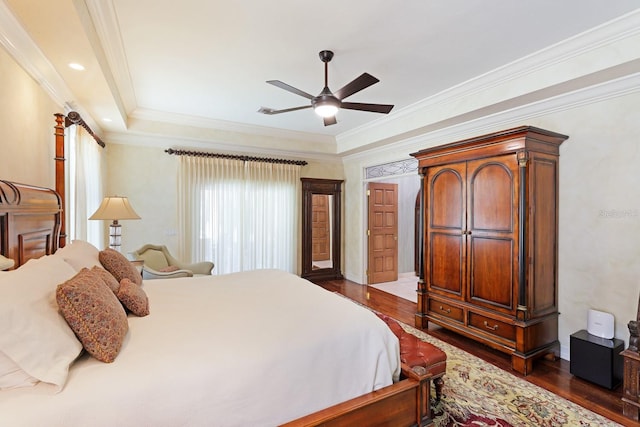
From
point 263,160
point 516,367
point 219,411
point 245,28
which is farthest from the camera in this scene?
point 263,160

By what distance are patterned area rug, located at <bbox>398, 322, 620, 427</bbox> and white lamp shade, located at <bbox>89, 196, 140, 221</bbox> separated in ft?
11.6

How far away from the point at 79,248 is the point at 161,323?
40.2 inches

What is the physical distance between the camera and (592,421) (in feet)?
6.74

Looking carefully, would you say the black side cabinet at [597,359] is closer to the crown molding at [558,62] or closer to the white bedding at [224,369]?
the white bedding at [224,369]

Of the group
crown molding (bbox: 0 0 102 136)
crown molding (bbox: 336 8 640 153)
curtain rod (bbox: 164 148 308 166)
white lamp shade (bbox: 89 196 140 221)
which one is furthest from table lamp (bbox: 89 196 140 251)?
crown molding (bbox: 336 8 640 153)

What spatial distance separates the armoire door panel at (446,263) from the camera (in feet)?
10.8

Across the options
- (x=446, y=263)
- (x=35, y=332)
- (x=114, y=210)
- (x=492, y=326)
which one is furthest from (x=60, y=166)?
(x=492, y=326)

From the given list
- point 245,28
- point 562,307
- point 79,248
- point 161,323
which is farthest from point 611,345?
point 79,248

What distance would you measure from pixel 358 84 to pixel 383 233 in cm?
405

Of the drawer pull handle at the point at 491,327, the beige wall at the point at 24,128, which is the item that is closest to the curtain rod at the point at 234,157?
the beige wall at the point at 24,128

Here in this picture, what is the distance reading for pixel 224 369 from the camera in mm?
1321

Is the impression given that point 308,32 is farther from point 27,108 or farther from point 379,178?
point 379,178

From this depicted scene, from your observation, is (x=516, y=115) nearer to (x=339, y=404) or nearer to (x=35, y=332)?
(x=339, y=404)

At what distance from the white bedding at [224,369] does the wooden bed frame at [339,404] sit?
0.20 feet
